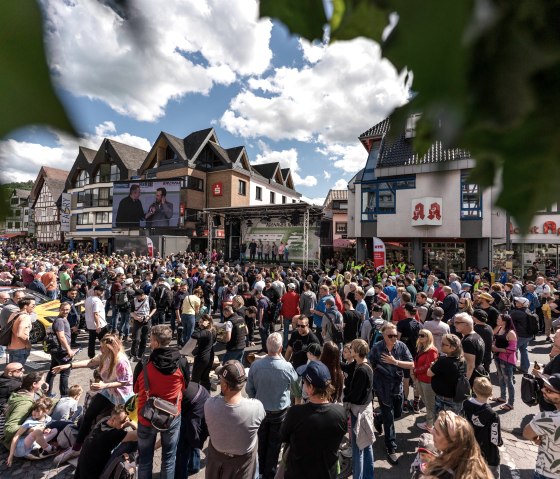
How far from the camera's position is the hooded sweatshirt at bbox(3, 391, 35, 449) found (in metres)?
3.94

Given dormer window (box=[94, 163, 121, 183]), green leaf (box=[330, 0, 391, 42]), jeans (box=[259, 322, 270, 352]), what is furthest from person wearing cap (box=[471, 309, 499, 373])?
dormer window (box=[94, 163, 121, 183])

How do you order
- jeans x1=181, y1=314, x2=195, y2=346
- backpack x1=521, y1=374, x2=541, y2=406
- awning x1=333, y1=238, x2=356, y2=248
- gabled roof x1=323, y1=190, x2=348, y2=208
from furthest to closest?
gabled roof x1=323, y1=190, x2=348, y2=208, awning x1=333, y1=238, x2=356, y2=248, jeans x1=181, y1=314, x2=195, y2=346, backpack x1=521, y1=374, x2=541, y2=406

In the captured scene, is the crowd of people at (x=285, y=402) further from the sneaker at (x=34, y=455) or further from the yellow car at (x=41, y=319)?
the yellow car at (x=41, y=319)

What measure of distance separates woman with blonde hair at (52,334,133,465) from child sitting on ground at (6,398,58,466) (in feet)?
0.94

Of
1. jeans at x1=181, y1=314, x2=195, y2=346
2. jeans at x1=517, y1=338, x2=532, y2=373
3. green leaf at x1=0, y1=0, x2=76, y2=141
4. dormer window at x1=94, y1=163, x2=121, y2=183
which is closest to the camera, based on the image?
green leaf at x1=0, y1=0, x2=76, y2=141

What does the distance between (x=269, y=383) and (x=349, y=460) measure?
1.40m

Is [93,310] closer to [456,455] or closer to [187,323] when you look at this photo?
[187,323]

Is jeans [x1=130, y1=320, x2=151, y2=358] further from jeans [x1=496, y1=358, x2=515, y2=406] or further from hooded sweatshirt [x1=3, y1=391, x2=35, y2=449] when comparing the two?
jeans [x1=496, y1=358, x2=515, y2=406]

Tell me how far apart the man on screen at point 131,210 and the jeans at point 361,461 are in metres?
29.6

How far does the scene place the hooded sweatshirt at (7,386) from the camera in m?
4.16

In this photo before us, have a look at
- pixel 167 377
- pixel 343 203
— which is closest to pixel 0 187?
pixel 167 377

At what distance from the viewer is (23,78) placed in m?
0.40

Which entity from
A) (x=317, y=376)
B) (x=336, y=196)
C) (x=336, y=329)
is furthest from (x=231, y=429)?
(x=336, y=196)

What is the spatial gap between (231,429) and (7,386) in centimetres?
343
